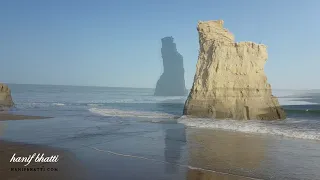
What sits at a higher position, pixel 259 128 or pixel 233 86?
pixel 233 86

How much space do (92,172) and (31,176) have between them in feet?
5.34

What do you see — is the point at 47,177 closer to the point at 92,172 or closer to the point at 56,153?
the point at 92,172

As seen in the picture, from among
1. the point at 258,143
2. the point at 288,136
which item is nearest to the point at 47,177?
the point at 258,143

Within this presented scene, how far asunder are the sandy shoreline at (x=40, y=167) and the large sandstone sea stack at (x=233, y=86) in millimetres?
16147

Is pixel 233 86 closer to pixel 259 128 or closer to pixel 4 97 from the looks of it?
pixel 259 128

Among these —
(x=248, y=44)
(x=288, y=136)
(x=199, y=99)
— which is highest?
(x=248, y=44)

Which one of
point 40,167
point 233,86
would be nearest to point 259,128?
point 233,86

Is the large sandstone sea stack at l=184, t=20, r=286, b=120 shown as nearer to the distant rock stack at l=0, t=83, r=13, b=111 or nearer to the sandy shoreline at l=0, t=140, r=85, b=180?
the sandy shoreline at l=0, t=140, r=85, b=180

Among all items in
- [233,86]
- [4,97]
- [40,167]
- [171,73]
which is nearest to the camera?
[40,167]

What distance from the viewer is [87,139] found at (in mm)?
14109

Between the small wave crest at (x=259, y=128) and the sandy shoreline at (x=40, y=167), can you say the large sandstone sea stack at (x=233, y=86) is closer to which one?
the small wave crest at (x=259, y=128)

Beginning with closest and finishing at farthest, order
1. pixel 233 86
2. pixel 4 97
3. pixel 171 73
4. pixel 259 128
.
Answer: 1. pixel 259 128
2. pixel 233 86
3. pixel 4 97
4. pixel 171 73

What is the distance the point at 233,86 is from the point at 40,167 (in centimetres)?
1894

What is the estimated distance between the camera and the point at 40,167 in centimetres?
873
